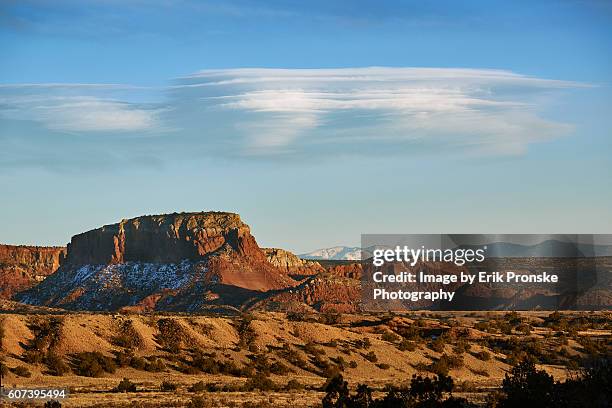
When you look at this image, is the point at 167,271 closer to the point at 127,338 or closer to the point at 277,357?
the point at 127,338

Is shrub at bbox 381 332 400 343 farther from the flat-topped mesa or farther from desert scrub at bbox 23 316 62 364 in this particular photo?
the flat-topped mesa

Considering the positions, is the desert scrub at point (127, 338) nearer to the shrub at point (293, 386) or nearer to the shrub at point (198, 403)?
the shrub at point (293, 386)

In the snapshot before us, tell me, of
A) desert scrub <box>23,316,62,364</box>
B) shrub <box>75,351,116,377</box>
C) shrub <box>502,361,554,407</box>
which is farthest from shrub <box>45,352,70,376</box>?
shrub <box>502,361,554,407</box>

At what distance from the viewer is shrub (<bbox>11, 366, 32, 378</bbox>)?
2034 inches

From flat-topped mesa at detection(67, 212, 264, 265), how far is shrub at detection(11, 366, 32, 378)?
427ft

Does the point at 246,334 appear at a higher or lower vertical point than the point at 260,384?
A: higher

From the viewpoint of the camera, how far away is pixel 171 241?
19162 centimetres

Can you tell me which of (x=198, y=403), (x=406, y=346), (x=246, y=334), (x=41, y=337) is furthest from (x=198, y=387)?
(x=406, y=346)

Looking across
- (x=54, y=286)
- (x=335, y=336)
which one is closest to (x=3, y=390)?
(x=335, y=336)

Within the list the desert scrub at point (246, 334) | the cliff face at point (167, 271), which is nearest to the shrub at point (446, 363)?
the desert scrub at point (246, 334)

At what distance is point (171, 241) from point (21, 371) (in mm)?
140121

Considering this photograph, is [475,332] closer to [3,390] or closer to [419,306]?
[3,390]

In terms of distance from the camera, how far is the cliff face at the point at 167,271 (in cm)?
16550

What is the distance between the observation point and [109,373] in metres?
56.2
